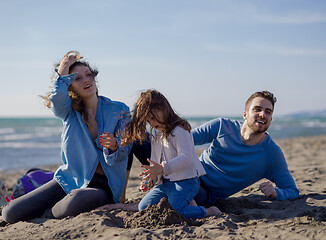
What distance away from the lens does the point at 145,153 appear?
3727mm

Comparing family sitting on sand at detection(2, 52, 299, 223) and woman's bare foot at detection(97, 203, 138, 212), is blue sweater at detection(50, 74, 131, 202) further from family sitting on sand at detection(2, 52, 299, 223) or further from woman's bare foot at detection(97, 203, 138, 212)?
woman's bare foot at detection(97, 203, 138, 212)

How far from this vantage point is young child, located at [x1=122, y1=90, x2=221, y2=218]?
2.96 meters

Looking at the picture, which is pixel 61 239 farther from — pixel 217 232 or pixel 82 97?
pixel 82 97

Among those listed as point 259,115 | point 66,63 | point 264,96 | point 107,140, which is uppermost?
point 66,63

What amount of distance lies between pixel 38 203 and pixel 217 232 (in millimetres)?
1880

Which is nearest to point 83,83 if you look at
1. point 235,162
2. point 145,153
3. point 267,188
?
point 145,153

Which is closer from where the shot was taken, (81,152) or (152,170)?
(152,170)

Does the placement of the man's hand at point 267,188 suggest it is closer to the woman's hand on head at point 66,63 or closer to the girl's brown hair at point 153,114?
the girl's brown hair at point 153,114

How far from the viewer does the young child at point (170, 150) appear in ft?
9.73

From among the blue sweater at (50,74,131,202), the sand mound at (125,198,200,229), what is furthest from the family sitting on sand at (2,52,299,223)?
the sand mound at (125,198,200,229)

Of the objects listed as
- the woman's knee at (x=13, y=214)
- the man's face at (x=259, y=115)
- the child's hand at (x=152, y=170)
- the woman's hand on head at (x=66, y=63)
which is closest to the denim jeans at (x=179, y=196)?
the child's hand at (x=152, y=170)

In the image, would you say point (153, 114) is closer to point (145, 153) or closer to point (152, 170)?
point (152, 170)

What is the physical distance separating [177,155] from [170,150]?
77 millimetres

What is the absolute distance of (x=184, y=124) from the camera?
3027 millimetres
